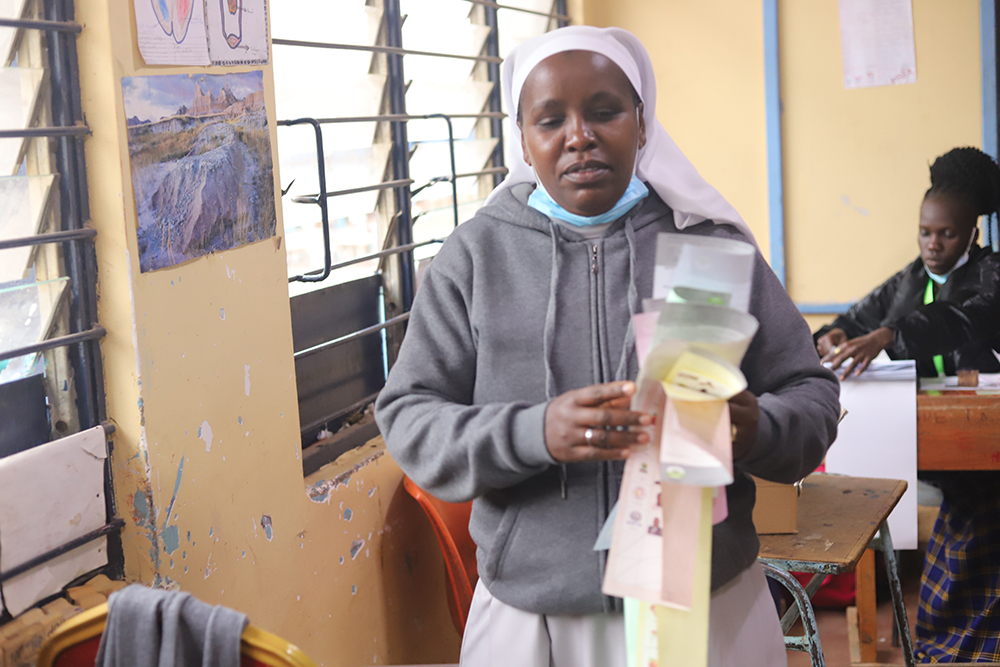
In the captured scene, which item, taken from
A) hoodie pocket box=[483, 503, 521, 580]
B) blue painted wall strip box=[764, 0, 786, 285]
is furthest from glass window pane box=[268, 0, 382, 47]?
blue painted wall strip box=[764, 0, 786, 285]

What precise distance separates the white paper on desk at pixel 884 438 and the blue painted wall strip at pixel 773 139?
5.51 feet

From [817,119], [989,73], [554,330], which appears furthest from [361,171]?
[989,73]

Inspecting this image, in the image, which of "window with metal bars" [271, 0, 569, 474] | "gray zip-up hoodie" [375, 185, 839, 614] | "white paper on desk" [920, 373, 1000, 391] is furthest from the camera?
"white paper on desk" [920, 373, 1000, 391]

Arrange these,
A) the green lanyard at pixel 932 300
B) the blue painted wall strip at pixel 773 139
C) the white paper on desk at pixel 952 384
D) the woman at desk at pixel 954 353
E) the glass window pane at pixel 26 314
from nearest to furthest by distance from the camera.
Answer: the glass window pane at pixel 26 314 < the white paper on desk at pixel 952 384 < the woman at desk at pixel 954 353 < the green lanyard at pixel 932 300 < the blue painted wall strip at pixel 773 139

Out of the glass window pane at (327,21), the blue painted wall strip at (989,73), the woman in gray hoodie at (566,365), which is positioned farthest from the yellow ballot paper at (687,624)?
the blue painted wall strip at (989,73)

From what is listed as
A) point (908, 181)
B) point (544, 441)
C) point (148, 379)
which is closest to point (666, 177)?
point (544, 441)

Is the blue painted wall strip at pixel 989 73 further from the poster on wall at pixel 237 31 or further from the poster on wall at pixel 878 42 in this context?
the poster on wall at pixel 237 31

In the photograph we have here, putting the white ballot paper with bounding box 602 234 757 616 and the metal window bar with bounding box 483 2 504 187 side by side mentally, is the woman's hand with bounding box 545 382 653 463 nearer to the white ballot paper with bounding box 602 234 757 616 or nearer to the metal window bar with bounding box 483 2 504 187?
the white ballot paper with bounding box 602 234 757 616

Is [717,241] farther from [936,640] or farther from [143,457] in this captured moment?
[936,640]

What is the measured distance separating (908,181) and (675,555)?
3.77 m

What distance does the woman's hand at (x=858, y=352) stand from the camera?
9.76 feet

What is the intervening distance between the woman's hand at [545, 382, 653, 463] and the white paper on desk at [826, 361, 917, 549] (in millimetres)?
1934

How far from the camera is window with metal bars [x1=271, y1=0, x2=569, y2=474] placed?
2.49m

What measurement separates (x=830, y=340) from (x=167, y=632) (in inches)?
101
